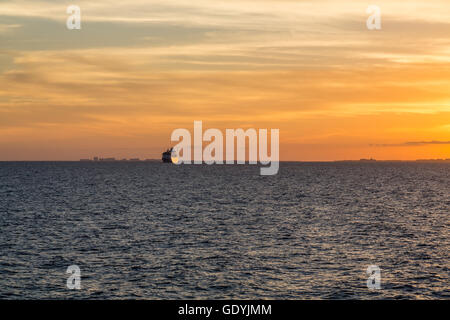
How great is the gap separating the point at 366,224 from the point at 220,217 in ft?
61.6

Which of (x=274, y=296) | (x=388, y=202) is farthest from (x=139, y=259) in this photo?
(x=388, y=202)

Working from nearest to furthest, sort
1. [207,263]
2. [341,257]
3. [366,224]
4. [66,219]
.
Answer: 1. [207,263]
2. [341,257]
3. [366,224]
4. [66,219]

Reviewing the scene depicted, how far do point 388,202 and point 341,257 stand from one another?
177 feet

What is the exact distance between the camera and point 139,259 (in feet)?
125

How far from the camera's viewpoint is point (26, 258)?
126 feet

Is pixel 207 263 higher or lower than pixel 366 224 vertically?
lower

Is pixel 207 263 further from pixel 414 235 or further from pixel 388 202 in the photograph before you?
pixel 388 202

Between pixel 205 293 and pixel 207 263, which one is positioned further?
pixel 207 263
